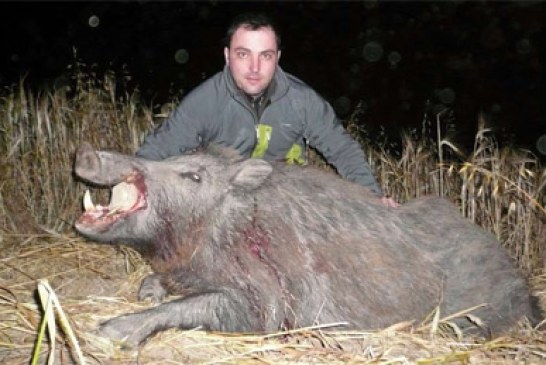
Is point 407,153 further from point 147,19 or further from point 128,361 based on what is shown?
point 147,19

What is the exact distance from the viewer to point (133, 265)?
5125 mm

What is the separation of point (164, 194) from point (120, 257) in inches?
55.7

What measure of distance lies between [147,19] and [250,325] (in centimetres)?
2225

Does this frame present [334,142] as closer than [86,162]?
No

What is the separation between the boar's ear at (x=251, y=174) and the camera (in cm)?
411

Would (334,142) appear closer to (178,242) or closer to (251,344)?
(178,242)

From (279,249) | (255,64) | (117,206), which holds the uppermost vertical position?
(255,64)

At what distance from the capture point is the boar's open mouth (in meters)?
3.79

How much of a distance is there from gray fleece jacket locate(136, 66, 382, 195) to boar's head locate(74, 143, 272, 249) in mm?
797

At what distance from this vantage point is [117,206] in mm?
3943

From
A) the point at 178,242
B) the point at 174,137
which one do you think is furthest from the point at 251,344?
the point at 174,137

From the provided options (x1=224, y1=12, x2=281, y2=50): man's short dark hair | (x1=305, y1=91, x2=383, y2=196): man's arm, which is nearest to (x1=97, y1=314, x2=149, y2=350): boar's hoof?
(x1=305, y1=91, x2=383, y2=196): man's arm

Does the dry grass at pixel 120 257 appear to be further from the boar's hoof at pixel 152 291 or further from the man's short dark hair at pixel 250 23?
the man's short dark hair at pixel 250 23

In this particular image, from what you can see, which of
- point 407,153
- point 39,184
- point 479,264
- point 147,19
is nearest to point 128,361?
point 479,264
